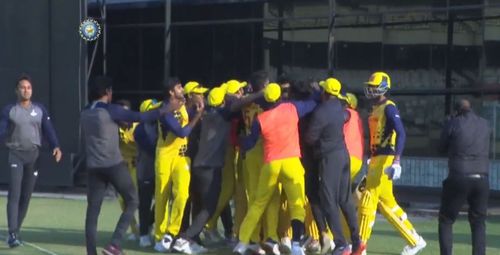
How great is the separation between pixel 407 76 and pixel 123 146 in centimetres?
808

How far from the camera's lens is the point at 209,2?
20.9 meters

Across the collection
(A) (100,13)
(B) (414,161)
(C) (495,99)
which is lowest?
(B) (414,161)

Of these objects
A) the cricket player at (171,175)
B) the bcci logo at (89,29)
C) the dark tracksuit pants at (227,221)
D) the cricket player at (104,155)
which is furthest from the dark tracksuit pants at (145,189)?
the bcci logo at (89,29)

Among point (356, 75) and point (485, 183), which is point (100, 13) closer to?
point (356, 75)

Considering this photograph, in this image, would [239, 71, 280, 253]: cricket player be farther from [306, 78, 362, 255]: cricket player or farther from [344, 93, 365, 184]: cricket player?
[344, 93, 365, 184]: cricket player

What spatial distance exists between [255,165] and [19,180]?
9.21 ft

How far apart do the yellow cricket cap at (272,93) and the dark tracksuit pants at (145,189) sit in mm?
2124

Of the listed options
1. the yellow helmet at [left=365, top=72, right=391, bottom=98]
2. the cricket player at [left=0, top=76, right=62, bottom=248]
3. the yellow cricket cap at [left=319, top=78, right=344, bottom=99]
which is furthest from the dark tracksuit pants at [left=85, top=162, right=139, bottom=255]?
the yellow helmet at [left=365, top=72, right=391, bottom=98]

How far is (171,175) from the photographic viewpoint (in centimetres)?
1084

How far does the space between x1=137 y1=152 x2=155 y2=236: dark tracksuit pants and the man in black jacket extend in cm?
360

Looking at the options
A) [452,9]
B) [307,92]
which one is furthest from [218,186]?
[452,9]

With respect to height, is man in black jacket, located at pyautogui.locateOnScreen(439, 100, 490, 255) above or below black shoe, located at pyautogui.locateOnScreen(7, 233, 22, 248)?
above

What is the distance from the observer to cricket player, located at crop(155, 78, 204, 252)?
1065cm

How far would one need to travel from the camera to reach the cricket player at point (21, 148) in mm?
11188
